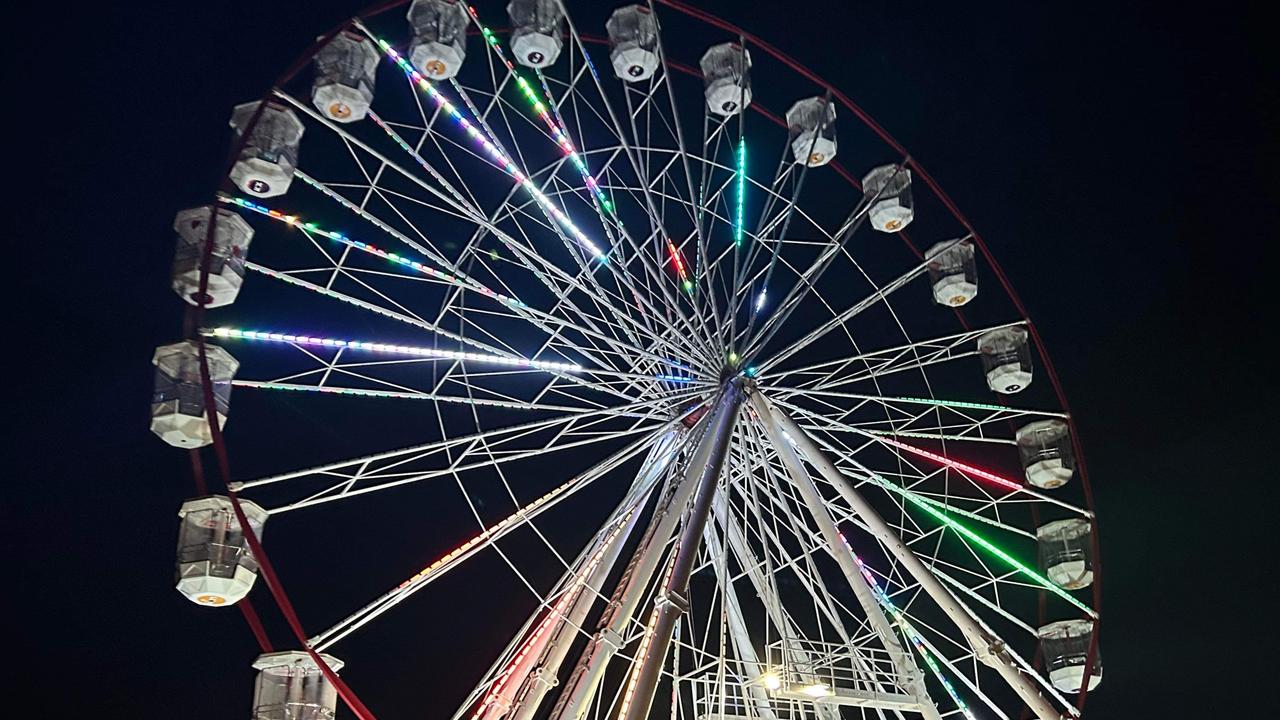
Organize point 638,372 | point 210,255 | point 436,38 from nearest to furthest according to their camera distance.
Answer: point 210,255, point 436,38, point 638,372

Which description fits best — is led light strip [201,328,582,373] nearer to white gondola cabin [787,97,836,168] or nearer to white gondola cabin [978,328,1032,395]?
white gondola cabin [787,97,836,168]

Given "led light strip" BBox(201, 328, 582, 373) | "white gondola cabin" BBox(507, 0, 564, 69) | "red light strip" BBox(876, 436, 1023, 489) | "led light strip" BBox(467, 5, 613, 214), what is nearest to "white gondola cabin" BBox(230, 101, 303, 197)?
"led light strip" BBox(201, 328, 582, 373)

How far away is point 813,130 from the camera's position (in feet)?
44.0

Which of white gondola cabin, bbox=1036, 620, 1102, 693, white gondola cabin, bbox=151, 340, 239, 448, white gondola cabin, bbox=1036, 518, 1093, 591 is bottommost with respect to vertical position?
white gondola cabin, bbox=1036, 620, 1102, 693

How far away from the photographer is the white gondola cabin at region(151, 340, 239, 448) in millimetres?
10336

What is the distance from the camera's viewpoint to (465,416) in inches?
846

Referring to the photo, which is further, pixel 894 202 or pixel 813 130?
pixel 894 202

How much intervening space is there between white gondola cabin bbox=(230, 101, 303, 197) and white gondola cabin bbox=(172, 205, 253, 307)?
402 mm

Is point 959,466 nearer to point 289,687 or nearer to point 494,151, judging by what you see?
point 494,151

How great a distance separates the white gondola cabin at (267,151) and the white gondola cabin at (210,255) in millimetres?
402

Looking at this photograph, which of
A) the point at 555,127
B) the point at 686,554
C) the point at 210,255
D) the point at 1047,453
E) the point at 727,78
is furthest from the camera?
the point at 1047,453

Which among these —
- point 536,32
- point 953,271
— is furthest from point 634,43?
point 953,271

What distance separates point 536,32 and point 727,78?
2269 millimetres

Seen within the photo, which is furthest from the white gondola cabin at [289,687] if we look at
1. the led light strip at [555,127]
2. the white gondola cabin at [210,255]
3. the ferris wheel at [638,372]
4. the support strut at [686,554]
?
the led light strip at [555,127]
